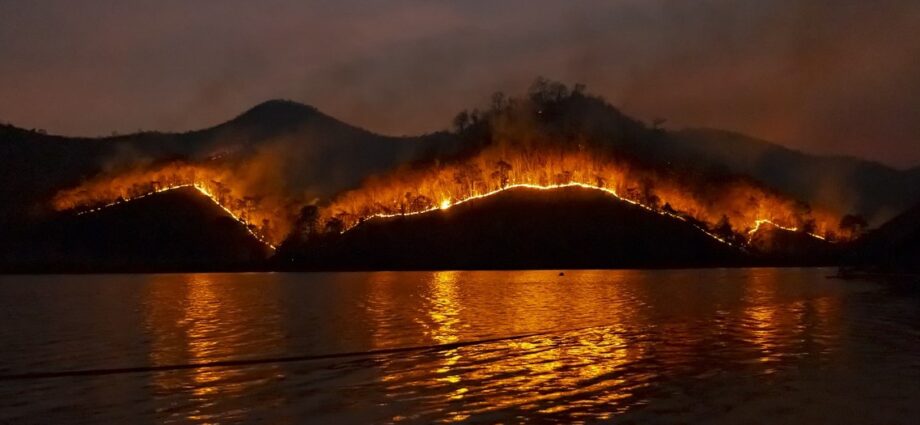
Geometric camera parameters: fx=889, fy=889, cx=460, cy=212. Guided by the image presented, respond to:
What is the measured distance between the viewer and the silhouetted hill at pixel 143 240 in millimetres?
143375

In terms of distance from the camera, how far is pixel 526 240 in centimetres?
13325

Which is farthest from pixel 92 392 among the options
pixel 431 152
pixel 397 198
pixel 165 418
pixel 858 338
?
pixel 431 152

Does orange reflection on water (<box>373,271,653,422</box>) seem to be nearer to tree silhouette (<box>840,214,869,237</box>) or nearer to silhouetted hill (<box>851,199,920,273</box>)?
silhouetted hill (<box>851,199,920,273</box>)

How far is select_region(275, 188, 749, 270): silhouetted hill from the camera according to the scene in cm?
13050

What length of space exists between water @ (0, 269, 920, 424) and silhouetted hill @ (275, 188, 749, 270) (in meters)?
87.2

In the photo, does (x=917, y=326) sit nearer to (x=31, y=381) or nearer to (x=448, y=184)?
(x=31, y=381)

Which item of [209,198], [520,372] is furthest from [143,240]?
[520,372]

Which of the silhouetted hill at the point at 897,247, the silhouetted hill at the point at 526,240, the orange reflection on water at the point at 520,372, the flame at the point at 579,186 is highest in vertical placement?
the flame at the point at 579,186

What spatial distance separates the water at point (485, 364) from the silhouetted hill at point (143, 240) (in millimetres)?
105106

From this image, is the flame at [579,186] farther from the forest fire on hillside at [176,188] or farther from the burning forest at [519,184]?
the forest fire on hillside at [176,188]

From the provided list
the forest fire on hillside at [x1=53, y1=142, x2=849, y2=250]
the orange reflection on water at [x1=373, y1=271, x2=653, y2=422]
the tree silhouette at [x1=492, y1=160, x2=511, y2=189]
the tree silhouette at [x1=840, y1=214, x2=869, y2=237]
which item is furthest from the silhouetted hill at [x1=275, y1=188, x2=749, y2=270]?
the orange reflection on water at [x1=373, y1=271, x2=653, y2=422]

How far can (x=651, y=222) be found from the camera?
13700 centimetres

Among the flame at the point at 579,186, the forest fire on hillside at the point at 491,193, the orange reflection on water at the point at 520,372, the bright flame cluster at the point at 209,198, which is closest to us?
the orange reflection on water at the point at 520,372

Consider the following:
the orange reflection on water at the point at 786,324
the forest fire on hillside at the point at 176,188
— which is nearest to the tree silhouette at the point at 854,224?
the forest fire on hillside at the point at 176,188
